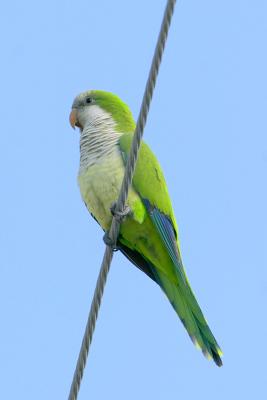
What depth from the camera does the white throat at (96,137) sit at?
535 centimetres

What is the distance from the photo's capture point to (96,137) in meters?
5.54

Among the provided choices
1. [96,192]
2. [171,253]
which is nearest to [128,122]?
[96,192]

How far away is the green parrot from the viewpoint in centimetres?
509

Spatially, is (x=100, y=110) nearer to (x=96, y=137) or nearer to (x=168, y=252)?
(x=96, y=137)

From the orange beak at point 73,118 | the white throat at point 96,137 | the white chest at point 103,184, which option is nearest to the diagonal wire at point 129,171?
the white chest at point 103,184

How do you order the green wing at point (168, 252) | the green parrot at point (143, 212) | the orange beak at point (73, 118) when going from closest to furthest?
the green wing at point (168, 252), the green parrot at point (143, 212), the orange beak at point (73, 118)

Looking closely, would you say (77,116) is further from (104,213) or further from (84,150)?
(104,213)

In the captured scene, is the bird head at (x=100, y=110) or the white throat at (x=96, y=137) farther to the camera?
the bird head at (x=100, y=110)

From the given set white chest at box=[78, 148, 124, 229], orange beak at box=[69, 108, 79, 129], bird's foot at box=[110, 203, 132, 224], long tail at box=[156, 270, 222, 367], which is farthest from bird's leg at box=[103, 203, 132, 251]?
orange beak at box=[69, 108, 79, 129]

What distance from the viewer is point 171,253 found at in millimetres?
5086

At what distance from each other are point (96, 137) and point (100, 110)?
40 cm

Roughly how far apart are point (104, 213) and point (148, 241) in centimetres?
35

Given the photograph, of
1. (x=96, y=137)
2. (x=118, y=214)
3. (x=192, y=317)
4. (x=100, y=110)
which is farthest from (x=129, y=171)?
(x=100, y=110)

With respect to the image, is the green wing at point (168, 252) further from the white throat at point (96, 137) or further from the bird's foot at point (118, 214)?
the bird's foot at point (118, 214)
